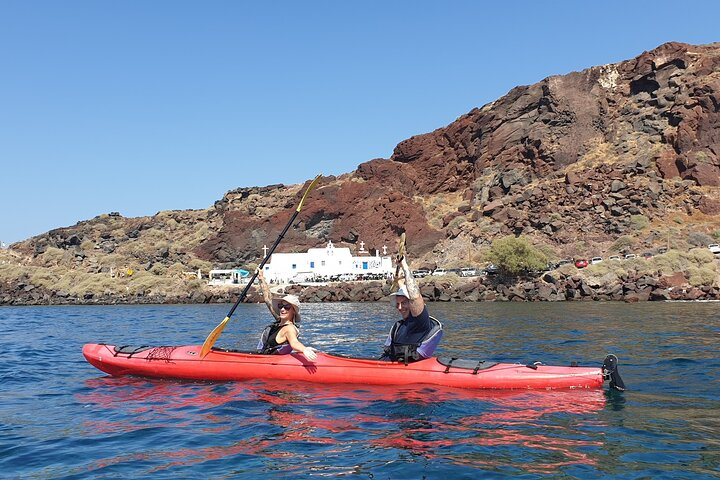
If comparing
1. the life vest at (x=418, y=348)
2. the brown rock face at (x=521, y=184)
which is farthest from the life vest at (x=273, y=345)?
the brown rock face at (x=521, y=184)

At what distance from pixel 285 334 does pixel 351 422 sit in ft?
9.98

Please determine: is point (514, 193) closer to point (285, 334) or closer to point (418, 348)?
point (418, 348)

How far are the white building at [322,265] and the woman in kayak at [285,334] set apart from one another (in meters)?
53.5

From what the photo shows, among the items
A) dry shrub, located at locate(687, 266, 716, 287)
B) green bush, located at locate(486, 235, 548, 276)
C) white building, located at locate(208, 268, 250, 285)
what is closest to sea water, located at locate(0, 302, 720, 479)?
dry shrub, located at locate(687, 266, 716, 287)

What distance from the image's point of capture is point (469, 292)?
159 ft

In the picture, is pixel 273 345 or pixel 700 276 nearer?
pixel 273 345

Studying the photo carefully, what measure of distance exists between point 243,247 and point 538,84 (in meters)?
48.1

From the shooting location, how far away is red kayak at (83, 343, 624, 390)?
10.1 meters

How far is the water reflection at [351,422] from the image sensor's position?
6.87 metres

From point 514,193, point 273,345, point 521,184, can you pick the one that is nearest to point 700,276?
point 514,193

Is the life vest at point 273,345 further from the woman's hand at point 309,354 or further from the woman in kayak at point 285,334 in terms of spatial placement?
the woman's hand at point 309,354

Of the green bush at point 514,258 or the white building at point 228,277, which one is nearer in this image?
the green bush at point 514,258

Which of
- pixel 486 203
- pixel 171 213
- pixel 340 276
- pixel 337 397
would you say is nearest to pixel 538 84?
pixel 486 203

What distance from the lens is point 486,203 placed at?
77500mm
